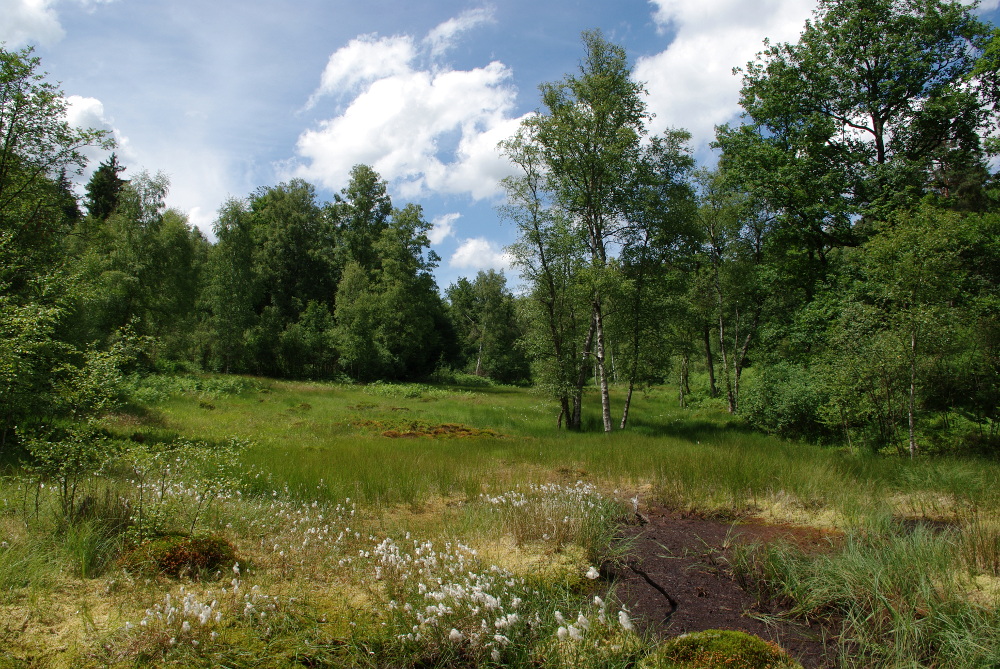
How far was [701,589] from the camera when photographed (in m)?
5.68

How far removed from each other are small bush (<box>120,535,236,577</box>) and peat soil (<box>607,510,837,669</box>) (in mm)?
4427

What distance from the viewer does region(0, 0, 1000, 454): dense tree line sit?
41.3ft

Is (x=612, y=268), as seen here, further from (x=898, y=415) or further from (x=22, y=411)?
(x=22, y=411)

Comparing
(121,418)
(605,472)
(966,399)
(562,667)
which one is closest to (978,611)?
(562,667)

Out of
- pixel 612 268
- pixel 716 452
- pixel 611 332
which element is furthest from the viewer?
pixel 611 332

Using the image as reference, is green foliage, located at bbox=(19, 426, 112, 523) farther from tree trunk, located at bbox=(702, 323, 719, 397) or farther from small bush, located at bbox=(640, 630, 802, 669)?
tree trunk, located at bbox=(702, 323, 719, 397)

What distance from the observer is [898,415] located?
1494cm

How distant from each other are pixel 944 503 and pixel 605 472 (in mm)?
5881

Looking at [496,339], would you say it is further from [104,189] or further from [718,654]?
[718,654]

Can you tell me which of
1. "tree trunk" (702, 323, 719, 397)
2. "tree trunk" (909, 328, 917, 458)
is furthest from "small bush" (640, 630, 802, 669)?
"tree trunk" (702, 323, 719, 397)

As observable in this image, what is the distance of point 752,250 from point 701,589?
2348 cm

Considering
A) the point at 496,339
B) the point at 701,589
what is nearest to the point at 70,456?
the point at 701,589

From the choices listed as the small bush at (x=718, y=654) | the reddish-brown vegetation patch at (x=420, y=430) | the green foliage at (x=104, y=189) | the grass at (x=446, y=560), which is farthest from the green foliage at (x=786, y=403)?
the green foliage at (x=104, y=189)

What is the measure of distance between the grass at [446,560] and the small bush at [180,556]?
5.2 inches
